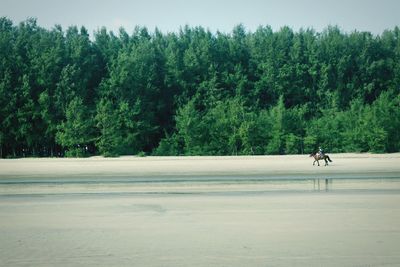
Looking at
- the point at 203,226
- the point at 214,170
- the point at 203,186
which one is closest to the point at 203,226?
the point at 203,226

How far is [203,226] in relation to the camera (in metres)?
10.9

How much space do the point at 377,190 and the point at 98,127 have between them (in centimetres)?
3446

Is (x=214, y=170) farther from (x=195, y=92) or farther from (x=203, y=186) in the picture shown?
(x=195, y=92)

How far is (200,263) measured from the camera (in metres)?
7.79

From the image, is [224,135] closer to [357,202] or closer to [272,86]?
[272,86]

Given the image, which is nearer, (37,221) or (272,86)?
(37,221)

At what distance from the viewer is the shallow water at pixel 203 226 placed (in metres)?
8.16

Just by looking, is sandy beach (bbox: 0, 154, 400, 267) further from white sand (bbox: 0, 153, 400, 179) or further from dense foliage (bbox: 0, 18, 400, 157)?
dense foliage (bbox: 0, 18, 400, 157)

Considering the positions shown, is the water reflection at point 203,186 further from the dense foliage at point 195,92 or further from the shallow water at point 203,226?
the dense foliage at point 195,92

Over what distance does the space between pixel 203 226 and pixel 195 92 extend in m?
44.7

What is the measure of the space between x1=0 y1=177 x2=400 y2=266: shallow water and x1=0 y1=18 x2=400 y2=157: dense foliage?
27.8 meters

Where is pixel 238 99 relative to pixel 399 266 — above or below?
above

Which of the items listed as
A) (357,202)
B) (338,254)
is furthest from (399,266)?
(357,202)

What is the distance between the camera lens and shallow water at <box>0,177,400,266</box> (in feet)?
26.8
